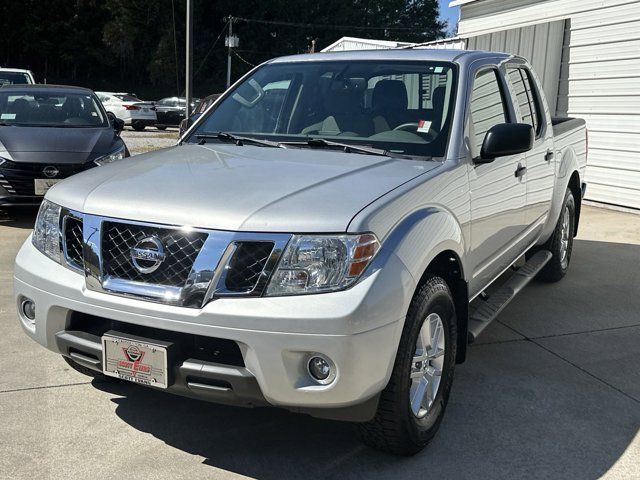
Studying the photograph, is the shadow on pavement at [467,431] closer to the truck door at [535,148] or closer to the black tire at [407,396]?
the black tire at [407,396]

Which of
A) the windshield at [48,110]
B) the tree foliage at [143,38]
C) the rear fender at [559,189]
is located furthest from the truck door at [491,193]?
the tree foliage at [143,38]

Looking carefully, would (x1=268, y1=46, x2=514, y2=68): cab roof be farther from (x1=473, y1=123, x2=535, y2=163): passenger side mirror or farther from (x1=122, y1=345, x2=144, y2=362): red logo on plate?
(x1=122, y1=345, x2=144, y2=362): red logo on plate

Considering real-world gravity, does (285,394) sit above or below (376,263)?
below

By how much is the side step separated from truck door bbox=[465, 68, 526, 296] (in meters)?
0.16

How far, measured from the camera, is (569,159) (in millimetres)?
5789

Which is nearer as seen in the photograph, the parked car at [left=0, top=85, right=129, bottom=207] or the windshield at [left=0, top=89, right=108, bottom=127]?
the parked car at [left=0, top=85, right=129, bottom=207]

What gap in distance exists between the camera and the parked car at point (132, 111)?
88.7 feet

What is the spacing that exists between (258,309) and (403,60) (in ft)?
7.19

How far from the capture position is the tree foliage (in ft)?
166

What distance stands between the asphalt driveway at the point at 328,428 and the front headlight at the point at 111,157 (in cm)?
343

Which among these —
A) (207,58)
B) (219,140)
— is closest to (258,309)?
(219,140)

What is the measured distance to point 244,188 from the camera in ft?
9.35

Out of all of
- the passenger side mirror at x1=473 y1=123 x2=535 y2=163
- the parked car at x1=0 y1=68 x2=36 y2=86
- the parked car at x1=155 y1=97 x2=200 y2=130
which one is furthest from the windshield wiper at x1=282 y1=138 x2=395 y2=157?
the parked car at x1=155 y1=97 x2=200 y2=130

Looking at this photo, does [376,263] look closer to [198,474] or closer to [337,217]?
[337,217]
